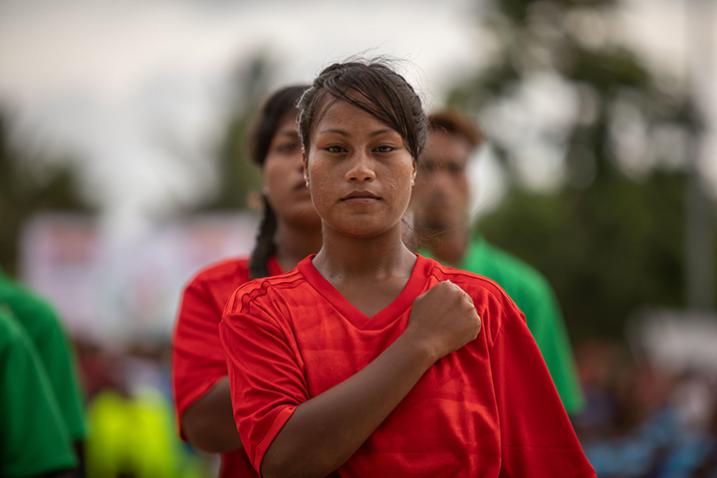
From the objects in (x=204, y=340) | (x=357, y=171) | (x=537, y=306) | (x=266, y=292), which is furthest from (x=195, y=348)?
(x=537, y=306)

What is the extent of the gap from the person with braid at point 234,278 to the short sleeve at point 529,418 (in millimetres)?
1030

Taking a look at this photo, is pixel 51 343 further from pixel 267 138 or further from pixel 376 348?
pixel 376 348

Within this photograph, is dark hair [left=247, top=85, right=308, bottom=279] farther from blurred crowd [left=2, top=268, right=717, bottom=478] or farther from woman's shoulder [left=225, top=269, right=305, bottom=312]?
blurred crowd [left=2, top=268, right=717, bottom=478]

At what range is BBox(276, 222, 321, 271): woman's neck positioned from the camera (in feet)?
12.3

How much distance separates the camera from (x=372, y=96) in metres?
2.60

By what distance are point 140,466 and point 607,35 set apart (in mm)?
22746

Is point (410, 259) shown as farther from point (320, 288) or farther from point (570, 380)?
point (570, 380)

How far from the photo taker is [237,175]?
193 feet

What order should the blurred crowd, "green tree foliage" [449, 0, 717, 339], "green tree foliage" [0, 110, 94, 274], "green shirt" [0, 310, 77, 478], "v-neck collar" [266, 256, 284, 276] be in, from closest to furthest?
"v-neck collar" [266, 256, 284, 276]
"green shirt" [0, 310, 77, 478]
the blurred crowd
"green tree foliage" [449, 0, 717, 339]
"green tree foliage" [0, 110, 94, 274]

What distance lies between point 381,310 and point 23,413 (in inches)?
81.1

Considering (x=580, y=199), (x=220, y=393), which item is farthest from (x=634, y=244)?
(x=220, y=393)

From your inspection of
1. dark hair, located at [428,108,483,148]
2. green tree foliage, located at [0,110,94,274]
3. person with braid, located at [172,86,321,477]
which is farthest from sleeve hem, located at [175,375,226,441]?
green tree foliage, located at [0,110,94,274]

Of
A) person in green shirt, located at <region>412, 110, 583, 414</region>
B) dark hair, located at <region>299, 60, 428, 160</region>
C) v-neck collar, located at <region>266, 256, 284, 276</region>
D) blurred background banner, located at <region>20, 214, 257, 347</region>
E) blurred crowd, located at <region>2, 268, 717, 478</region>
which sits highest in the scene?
dark hair, located at <region>299, 60, 428, 160</region>

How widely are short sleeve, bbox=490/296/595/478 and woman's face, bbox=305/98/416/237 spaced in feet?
1.31
